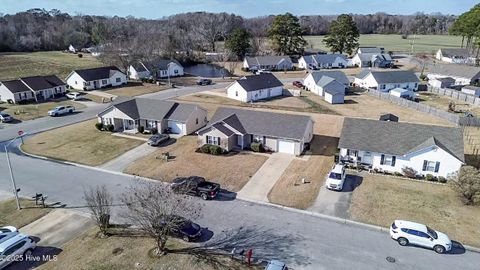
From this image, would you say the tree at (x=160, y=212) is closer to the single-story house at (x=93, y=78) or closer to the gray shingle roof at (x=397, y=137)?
the gray shingle roof at (x=397, y=137)

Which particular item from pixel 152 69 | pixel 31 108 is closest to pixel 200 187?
pixel 31 108

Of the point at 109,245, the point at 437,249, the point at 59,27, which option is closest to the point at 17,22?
the point at 59,27

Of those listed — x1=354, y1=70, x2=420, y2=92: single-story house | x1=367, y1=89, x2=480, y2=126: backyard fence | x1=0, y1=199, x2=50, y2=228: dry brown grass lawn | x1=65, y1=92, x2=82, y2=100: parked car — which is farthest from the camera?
x1=354, y1=70, x2=420, y2=92: single-story house

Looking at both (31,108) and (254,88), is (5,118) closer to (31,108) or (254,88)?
(31,108)

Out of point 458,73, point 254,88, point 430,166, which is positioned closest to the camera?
point 430,166

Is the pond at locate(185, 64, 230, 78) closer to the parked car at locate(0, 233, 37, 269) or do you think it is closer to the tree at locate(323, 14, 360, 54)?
the tree at locate(323, 14, 360, 54)

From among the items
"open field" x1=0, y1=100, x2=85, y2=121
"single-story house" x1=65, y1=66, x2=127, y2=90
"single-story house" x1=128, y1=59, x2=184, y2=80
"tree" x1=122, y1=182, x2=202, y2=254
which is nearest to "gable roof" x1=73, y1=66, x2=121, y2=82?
"single-story house" x1=65, y1=66, x2=127, y2=90
